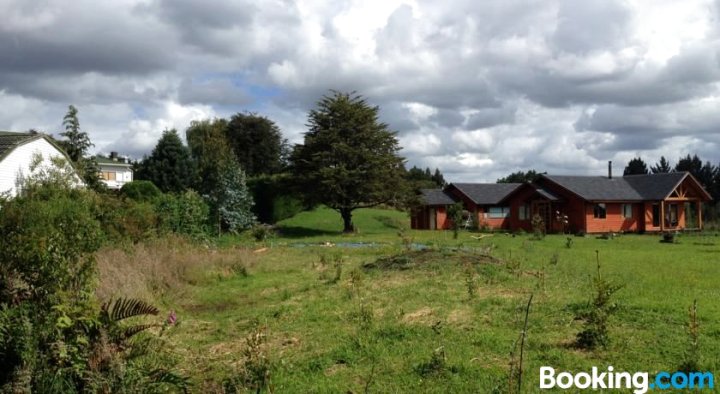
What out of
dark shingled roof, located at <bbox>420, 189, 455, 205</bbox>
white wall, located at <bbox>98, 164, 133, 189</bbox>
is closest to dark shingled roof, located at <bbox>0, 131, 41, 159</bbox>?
dark shingled roof, located at <bbox>420, 189, 455, 205</bbox>

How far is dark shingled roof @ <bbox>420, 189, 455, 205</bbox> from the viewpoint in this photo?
47344mm

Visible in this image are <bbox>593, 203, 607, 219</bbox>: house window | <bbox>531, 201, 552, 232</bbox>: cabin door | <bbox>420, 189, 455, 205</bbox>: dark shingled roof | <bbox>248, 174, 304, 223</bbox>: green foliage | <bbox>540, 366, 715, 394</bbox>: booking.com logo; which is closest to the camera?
<bbox>540, 366, 715, 394</bbox>: booking.com logo

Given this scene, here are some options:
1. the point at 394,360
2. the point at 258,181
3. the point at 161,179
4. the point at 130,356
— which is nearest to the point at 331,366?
the point at 394,360

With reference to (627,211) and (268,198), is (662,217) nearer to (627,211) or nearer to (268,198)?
(627,211)

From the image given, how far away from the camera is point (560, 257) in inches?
710

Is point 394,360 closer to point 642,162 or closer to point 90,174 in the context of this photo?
point 90,174

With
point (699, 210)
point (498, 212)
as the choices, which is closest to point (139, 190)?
point (498, 212)

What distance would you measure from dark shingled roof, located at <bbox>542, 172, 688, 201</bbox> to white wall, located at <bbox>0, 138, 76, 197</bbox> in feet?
105

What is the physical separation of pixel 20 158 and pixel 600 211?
34.7m

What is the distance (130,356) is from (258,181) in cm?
3707

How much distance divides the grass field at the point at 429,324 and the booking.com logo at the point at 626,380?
0.60 feet

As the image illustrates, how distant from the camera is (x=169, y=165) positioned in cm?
5781

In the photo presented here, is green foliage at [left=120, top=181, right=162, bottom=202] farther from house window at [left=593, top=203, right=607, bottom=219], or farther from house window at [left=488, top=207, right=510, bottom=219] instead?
house window at [left=593, top=203, right=607, bottom=219]

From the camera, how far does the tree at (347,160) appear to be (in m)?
37.5
